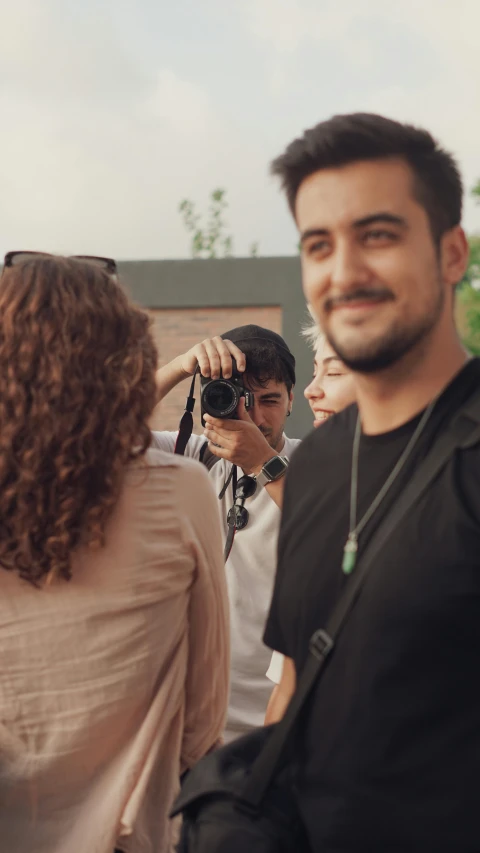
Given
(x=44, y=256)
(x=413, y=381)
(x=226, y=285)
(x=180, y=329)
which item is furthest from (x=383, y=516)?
(x=180, y=329)

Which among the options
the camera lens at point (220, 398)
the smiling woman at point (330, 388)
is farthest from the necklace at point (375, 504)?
the camera lens at point (220, 398)

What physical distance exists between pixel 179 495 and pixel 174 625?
25cm

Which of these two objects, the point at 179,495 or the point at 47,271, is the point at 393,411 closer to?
the point at 179,495

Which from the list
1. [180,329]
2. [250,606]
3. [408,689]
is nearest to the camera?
[408,689]

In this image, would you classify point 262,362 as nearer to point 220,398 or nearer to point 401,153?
point 220,398

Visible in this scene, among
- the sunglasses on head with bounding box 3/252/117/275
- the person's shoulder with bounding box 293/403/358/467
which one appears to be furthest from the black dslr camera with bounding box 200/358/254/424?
the person's shoulder with bounding box 293/403/358/467

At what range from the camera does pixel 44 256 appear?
1971 mm

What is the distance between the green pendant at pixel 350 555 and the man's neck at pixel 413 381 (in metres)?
0.17

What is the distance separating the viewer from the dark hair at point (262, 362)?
3311 millimetres

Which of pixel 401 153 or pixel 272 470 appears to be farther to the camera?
pixel 272 470

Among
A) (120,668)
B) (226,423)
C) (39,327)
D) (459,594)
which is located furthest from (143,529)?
(226,423)

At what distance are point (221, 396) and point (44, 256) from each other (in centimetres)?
118

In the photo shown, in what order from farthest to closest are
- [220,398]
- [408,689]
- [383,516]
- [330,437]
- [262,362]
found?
[262,362], [220,398], [330,437], [383,516], [408,689]

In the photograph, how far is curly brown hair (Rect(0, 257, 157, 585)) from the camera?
184 cm
